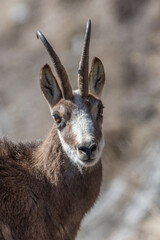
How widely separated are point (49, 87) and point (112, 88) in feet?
47.8

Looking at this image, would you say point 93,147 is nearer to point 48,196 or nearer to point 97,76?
point 48,196

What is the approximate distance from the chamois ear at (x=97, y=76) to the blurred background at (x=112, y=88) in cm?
797

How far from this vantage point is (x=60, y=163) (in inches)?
430

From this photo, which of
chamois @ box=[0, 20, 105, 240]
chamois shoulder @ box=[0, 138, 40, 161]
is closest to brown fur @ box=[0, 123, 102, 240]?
chamois @ box=[0, 20, 105, 240]

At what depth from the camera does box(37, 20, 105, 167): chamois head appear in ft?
34.4

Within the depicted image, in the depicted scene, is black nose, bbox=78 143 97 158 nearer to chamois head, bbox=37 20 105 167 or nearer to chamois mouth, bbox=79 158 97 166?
chamois head, bbox=37 20 105 167

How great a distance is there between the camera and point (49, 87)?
37.9 feet

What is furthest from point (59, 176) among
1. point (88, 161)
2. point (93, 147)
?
point (93, 147)

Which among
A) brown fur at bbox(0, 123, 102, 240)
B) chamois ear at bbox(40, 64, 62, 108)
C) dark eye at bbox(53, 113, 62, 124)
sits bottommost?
brown fur at bbox(0, 123, 102, 240)

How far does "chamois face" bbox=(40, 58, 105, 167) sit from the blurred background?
27.2 ft

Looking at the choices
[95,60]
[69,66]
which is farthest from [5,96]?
[95,60]

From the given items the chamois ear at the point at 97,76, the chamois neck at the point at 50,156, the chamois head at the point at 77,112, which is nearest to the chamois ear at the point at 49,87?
the chamois head at the point at 77,112

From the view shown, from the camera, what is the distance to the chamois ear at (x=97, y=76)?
11.8 meters

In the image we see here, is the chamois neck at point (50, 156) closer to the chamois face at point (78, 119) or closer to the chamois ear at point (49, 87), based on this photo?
the chamois face at point (78, 119)
